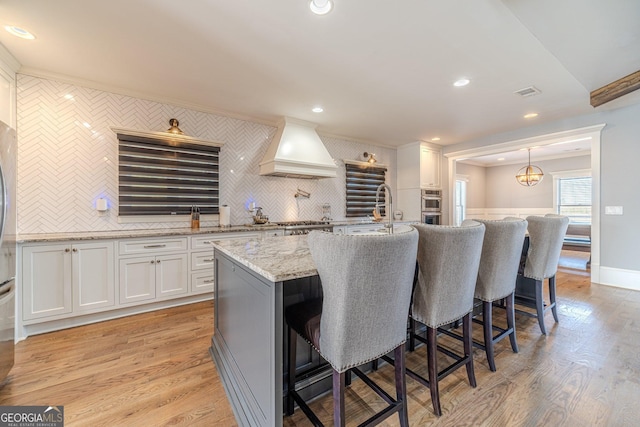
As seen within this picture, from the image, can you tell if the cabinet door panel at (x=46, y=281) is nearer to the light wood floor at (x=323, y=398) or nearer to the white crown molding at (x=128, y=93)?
the light wood floor at (x=323, y=398)

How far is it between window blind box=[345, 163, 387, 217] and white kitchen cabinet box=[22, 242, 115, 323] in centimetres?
397

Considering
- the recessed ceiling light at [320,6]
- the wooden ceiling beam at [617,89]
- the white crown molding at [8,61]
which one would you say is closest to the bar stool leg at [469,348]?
the recessed ceiling light at [320,6]

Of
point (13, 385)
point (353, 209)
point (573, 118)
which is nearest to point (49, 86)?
point (13, 385)

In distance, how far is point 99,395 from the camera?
1.65 metres

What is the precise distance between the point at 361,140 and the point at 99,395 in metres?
5.28

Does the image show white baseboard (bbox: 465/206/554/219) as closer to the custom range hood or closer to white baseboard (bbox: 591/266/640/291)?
white baseboard (bbox: 591/266/640/291)

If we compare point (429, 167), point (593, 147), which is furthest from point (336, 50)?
point (593, 147)

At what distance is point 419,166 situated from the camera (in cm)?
568

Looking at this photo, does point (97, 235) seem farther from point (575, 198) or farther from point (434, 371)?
point (575, 198)

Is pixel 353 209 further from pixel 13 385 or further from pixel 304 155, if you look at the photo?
pixel 13 385

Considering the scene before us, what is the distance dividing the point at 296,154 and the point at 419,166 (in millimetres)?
3074

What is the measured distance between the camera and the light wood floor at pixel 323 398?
1477 millimetres

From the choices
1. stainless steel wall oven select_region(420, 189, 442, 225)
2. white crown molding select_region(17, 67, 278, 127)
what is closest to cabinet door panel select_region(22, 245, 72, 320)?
white crown molding select_region(17, 67, 278, 127)

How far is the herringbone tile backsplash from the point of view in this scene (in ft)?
8.91
